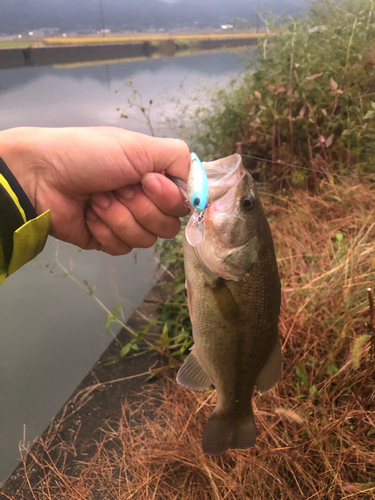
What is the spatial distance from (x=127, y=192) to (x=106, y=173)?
4.3 inches

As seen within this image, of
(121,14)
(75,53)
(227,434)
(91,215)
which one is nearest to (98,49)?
(75,53)

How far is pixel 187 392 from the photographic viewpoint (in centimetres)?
166

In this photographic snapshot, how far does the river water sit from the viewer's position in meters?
1.59

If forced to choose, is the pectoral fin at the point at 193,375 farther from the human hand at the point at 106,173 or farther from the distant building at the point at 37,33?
the distant building at the point at 37,33

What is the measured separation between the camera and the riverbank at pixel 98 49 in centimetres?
161

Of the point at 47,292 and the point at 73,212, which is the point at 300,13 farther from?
the point at 47,292

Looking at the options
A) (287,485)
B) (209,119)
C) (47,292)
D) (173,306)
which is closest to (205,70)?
(209,119)

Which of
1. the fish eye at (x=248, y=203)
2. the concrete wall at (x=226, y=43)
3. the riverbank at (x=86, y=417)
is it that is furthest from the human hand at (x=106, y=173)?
Result: the concrete wall at (x=226, y=43)

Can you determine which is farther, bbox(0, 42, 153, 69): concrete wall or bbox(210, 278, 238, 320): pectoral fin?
bbox(0, 42, 153, 69): concrete wall

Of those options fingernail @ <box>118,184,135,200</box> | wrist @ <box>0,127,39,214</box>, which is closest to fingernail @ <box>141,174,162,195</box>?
fingernail @ <box>118,184,135,200</box>

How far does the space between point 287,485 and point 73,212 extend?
1316 mm

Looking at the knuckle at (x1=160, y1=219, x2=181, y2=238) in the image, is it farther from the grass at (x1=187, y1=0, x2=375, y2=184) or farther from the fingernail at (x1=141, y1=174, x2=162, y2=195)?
the grass at (x1=187, y1=0, x2=375, y2=184)

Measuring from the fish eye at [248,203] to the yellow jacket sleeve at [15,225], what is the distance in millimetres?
604

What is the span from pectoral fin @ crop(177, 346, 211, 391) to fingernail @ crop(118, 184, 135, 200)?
0.56 m
